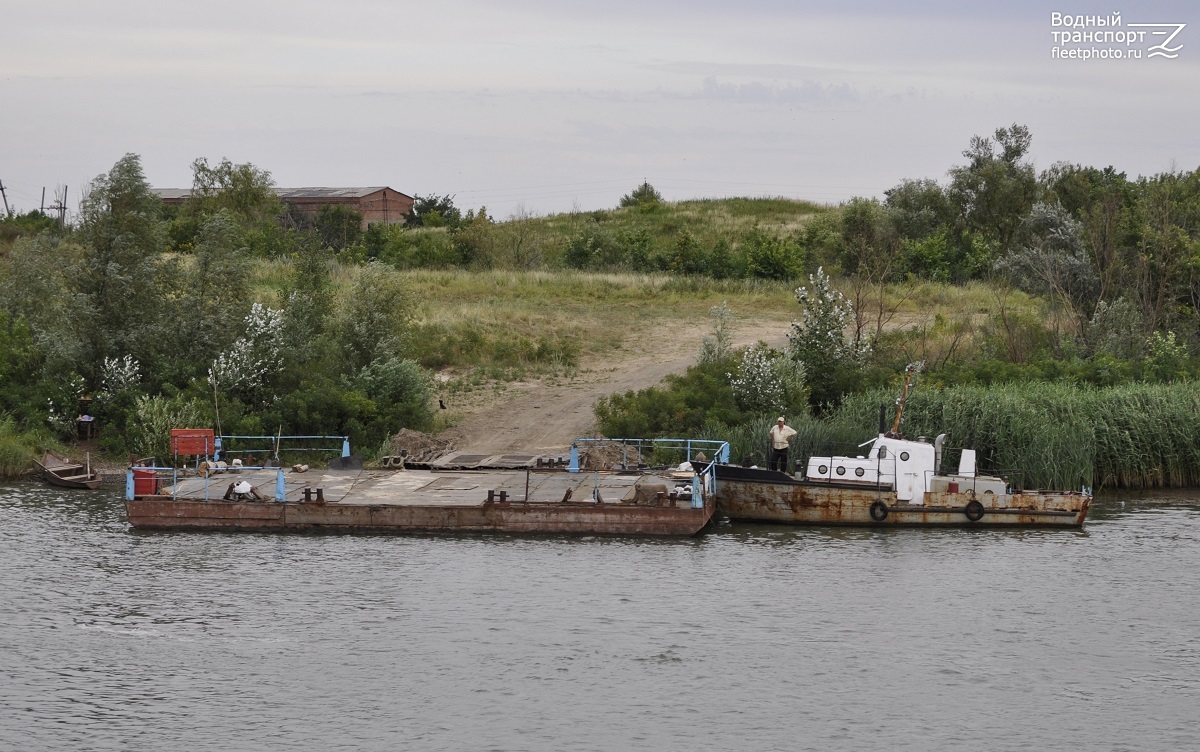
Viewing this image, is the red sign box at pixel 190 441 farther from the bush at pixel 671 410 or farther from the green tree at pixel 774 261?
the green tree at pixel 774 261

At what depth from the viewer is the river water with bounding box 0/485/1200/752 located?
22.1 meters

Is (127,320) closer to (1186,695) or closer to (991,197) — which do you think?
(1186,695)

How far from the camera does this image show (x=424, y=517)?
3547 centimetres

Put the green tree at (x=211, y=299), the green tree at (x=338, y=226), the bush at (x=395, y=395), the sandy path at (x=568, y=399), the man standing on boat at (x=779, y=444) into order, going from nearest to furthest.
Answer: the man standing on boat at (x=779, y=444)
the bush at (x=395, y=395)
the sandy path at (x=568, y=399)
the green tree at (x=211, y=299)
the green tree at (x=338, y=226)

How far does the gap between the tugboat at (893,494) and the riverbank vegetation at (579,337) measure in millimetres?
3608

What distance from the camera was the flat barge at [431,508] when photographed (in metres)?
35.2

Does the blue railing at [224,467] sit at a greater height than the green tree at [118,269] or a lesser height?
lesser

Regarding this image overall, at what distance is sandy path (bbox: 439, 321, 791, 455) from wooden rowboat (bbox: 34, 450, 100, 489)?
1162cm

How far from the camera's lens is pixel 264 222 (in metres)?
90.6

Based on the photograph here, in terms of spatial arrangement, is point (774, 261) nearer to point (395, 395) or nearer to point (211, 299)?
point (395, 395)

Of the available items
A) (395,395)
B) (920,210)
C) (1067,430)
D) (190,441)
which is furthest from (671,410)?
(920,210)

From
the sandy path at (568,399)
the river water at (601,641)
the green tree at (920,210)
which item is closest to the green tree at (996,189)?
the green tree at (920,210)

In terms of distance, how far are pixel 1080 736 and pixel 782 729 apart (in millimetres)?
4848

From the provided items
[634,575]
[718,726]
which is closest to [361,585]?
[634,575]
